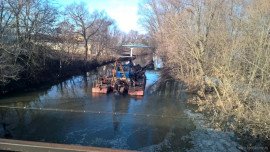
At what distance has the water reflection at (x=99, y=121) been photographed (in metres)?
Result: 7.63

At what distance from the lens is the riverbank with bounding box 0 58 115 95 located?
47.8 ft

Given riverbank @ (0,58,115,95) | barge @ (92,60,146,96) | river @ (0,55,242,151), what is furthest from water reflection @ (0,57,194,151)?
riverbank @ (0,58,115,95)

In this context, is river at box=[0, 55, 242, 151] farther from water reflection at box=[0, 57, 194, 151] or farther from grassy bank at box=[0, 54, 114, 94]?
grassy bank at box=[0, 54, 114, 94]

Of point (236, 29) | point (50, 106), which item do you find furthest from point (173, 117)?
point (50, 106)

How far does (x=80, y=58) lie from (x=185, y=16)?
17.4m

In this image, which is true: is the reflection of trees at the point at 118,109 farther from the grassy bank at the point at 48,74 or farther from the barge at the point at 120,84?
the grassy bank at the point at 48,74

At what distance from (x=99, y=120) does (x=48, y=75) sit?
12.0 metres

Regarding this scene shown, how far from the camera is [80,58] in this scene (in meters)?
27.3

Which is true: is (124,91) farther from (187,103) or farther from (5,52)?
(5,52)

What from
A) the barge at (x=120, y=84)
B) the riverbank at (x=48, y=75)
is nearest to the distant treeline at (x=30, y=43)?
the riverbank at (x=48, y=75)

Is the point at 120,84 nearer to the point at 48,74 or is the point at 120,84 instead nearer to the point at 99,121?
the point at 99,121

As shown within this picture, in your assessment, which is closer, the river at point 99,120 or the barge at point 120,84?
the river at point 99,120

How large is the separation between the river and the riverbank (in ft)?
3.15

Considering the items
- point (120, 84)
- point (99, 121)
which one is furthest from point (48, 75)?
point (99, 121)
